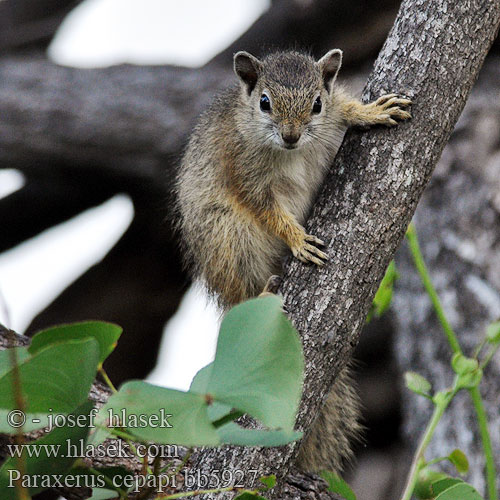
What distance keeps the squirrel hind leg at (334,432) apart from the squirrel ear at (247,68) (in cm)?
92

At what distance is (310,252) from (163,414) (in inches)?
38.3

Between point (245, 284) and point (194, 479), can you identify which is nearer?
point (194, 479)

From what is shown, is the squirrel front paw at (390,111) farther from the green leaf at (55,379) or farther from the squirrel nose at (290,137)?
the green leaf at (55,379)

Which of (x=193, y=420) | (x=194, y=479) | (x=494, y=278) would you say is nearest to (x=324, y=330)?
(x=194, y=479)

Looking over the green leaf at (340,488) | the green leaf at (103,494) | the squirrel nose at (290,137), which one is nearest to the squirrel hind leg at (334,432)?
the green leaf at (340,488)

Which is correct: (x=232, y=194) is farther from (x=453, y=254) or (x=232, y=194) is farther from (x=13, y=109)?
(x=13, y=109)

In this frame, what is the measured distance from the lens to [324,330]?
1.73 m

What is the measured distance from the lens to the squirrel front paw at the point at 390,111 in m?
1.86

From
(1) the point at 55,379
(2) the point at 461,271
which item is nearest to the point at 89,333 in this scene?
(1) the point at 55,379

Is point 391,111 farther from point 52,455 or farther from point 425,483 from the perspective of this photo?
point 52,455

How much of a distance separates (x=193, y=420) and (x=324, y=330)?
0.89m

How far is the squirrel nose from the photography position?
2234 mm

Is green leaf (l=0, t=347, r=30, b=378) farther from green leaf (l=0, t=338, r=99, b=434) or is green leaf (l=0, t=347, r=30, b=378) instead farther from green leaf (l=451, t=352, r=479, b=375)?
green leaf (l=451, t=352, r=479, b=375)

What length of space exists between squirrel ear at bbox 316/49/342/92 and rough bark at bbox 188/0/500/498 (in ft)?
1.78
